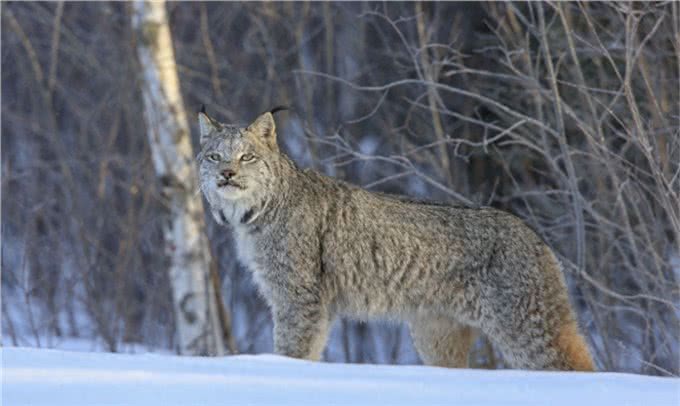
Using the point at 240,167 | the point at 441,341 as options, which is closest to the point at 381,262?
the point at 441,341

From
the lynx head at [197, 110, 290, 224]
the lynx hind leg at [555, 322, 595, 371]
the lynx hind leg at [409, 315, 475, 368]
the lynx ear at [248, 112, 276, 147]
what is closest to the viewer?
the lynx hind leg at [555, 322, 595, 371]

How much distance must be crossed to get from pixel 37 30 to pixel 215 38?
10.8 feet

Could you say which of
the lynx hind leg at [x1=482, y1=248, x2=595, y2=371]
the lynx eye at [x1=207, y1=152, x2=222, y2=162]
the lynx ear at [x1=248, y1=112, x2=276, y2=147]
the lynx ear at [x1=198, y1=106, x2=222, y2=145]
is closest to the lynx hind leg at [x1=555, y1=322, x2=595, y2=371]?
the lynx hind leg at [x1=482, y1=248, x2=595, y2=371]

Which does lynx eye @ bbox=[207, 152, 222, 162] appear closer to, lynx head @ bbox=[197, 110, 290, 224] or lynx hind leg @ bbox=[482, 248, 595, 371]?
lynx head @ bbox=[197, 110, 290, 224]

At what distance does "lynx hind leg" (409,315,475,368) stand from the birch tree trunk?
2.07m

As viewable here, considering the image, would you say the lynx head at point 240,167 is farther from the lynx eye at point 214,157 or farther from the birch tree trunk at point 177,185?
the birch tree trunk at point 177,185

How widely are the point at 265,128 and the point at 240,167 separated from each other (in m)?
0.29

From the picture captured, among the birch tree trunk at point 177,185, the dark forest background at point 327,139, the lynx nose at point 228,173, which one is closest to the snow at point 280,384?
the lynx nose at point 228,173

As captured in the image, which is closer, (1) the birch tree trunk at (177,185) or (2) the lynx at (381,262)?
(2) the lynx at (381,262)

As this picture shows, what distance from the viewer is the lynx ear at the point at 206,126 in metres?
6.80

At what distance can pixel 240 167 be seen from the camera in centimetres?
670

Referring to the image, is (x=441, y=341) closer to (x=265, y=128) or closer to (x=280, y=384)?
(x=265, y=128)

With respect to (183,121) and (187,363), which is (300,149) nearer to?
(183,121)

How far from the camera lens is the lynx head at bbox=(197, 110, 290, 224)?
6.68 meters
